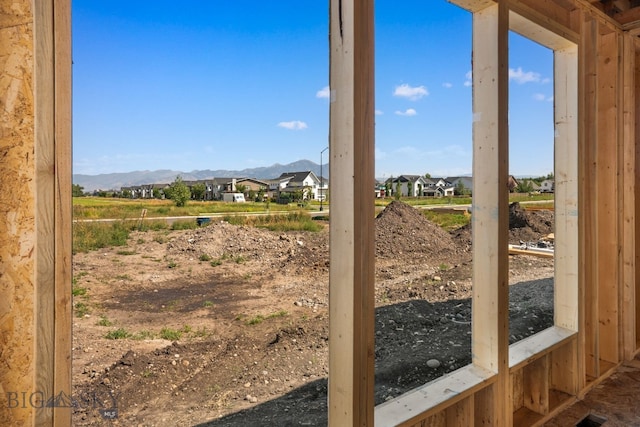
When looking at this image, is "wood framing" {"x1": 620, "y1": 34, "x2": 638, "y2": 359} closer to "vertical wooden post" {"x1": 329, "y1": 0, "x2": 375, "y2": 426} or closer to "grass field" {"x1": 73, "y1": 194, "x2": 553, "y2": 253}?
"vertical wooden post" {"x1": 329, "y1": 0, "x2": 375, "y2": 426}

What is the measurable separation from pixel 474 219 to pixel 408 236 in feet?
24.9

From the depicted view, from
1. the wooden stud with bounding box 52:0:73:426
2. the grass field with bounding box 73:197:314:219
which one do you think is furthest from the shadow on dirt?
the grass field with bounding box 73:197:314:219

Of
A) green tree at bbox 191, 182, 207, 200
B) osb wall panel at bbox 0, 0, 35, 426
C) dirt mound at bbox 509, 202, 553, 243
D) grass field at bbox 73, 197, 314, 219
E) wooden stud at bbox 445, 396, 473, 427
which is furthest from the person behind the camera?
green tree at bbox 191, 182, 207, 200

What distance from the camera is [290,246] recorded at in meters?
11.3

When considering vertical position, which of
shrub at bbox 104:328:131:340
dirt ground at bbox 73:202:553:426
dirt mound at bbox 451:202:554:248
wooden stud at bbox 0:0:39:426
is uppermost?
wooden stud at bbox 0:0:39:426

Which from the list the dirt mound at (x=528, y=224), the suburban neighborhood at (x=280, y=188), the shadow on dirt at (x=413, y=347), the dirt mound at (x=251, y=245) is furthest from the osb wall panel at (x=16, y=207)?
the dirt mound at (x=528, y=224)

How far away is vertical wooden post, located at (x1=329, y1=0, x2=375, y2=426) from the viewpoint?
1224 mm

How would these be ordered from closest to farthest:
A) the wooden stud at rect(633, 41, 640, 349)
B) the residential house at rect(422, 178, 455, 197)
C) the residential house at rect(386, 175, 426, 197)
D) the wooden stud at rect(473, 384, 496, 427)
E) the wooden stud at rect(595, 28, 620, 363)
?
the wooden stud at rect(473, 384, 496, 427) < the wooden stud at rect(595, 28, 620, 363) < the wooden stud at rect(633, 41, 640, 349) < the residential house at rect(386, 175, 426, 197) < the residential house at rect(422, 178, 455, 197)

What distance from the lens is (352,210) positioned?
1218 millimetres

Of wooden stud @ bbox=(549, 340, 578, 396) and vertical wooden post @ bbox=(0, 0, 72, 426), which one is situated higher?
vertical wooden post @ bbox=(0, 0, 72, 426)

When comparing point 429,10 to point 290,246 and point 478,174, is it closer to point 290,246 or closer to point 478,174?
point 290,246

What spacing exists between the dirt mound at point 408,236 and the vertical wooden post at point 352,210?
760 centimetres

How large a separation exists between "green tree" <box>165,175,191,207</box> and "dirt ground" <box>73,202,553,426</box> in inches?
74.6

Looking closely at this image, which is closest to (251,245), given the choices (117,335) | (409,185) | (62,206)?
(409,185)
